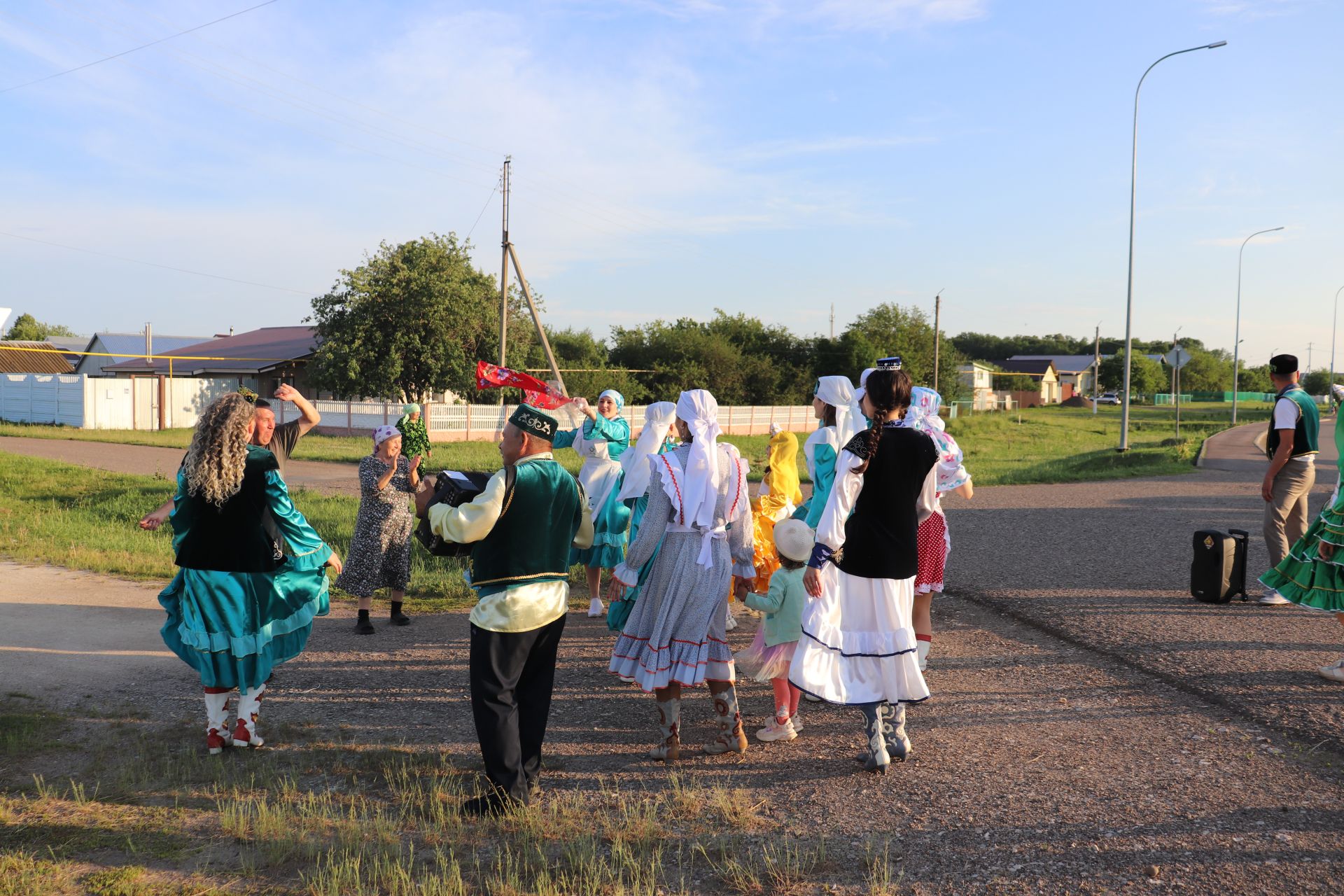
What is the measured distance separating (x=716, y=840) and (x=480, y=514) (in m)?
1.69

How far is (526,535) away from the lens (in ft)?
13.9

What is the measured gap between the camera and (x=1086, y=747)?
16.2ft

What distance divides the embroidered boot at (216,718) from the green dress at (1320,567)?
660cm

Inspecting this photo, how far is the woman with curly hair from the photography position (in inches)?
186

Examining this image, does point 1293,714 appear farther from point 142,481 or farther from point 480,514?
point 142,481

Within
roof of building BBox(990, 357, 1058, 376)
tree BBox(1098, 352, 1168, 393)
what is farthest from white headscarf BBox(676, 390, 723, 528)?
roof of building BBox(990, 357, 1058, 376)

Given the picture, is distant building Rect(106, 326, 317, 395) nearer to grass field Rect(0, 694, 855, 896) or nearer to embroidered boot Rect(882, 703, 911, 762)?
grass field Rect(0, 694, 855, 896)

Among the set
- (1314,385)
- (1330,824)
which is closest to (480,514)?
(1330,824)

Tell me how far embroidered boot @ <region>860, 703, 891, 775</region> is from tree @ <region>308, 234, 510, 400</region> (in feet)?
102

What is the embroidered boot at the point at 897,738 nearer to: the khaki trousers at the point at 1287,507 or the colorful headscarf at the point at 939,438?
the colorful headscarf at the point at 939,438

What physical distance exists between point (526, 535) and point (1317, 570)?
5.30 m

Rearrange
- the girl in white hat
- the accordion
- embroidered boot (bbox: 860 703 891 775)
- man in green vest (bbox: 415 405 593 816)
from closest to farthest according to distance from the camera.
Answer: the accordion, man in green vest (bbox: 415 405 593 816), embroidered boot (bbox: 860 703 891 775), the girl in white hat

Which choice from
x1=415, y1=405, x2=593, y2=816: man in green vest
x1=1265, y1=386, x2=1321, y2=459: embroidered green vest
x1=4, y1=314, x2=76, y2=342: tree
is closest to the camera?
x1=415, y1=405, x2=593, y2=816: man in green vest

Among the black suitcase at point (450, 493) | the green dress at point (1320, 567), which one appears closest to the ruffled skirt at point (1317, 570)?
the green dress at point (1320, 567)
